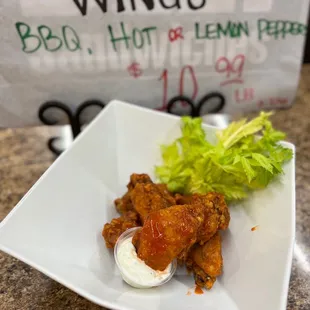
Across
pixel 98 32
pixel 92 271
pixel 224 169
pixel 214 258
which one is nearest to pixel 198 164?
pixel 224 169

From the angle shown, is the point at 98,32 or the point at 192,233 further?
the point at 98,32

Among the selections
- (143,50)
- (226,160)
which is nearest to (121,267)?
(226,160)

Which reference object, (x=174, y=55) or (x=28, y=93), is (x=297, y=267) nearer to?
(x=174, y=55)

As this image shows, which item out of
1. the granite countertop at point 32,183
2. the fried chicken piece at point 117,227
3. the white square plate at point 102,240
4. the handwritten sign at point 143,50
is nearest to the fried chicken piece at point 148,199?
the fried chicken piece at point 117,227

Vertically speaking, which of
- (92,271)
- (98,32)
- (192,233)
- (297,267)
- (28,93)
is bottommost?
(297,267)

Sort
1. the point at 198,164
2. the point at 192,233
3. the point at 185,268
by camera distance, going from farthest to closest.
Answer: the point at 198,164, the point at 185,268, the point at 192,233

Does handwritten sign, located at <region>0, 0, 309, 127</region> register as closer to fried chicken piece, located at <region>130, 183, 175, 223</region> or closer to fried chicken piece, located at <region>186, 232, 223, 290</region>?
fried chicken piece, located at <region>130, 183, 175, 223</region>
